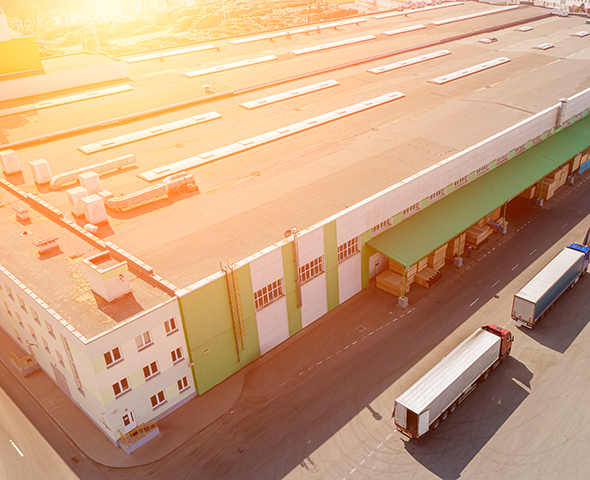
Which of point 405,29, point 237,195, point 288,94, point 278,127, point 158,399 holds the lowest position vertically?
point 158,399

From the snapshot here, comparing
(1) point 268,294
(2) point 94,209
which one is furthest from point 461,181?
(2) point 94,209

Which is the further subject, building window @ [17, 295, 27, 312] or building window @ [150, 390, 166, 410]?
building window @ [17, 295, 27, 312]

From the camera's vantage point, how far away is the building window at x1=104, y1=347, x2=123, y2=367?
1345 inches

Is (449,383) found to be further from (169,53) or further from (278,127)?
(169,53)

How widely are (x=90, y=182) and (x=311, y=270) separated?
904 inches

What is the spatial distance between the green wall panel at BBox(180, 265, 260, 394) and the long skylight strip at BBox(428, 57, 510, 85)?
53847mm

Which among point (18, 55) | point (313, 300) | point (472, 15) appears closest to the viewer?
point (313, 300)

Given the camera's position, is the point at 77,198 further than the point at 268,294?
Yes

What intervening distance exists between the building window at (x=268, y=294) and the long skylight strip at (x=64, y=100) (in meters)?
49.2

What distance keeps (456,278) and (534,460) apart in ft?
73.6

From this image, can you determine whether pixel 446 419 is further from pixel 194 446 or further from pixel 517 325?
pixel 194 446

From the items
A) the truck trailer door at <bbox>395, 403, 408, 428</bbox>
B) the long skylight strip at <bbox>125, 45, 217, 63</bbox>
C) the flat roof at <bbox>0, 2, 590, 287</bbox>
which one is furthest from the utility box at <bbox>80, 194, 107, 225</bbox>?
the long skylight strip at <bbox>125, 45, 217, 63</bbox>

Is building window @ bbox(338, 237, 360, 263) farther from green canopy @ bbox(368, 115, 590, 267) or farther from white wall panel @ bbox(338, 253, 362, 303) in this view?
green canopy @ bbox(368, 115, 590, 267)

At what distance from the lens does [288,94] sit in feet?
243
